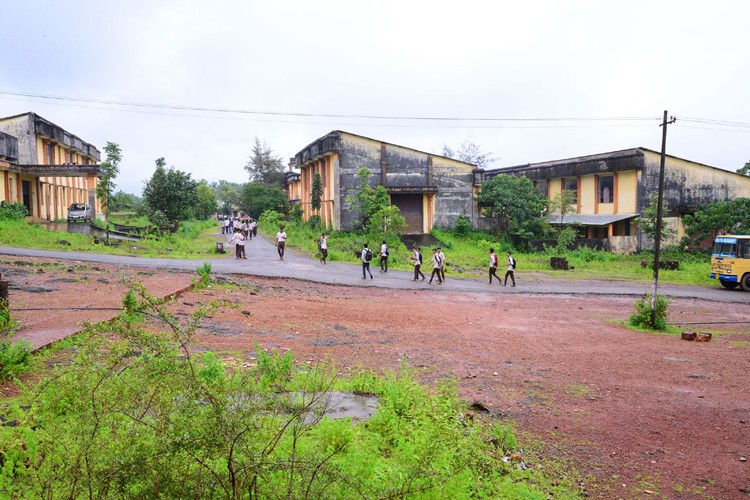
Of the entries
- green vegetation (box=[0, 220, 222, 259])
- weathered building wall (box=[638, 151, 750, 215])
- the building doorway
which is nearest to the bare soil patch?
green vegetation (box=[0, 220, 222, 259])

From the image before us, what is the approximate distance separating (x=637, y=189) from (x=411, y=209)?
51.2ft

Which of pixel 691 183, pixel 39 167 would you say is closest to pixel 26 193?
pixel 39 167

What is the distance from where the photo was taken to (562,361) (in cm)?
1018

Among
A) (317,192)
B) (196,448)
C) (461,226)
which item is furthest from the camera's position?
(317,192)

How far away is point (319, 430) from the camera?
5.17m

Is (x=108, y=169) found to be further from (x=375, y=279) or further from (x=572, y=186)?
(x=572, y=186)

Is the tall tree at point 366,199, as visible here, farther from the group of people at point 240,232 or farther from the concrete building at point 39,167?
the concrete building at point 39,167

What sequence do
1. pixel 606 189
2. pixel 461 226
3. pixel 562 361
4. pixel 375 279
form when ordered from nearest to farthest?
pixel 562 361, pixel 375 279, pixel 461 226, pixel 606 189

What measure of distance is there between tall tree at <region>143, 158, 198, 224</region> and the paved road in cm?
1577

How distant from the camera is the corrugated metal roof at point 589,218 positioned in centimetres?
3631

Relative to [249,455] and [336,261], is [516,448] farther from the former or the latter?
[336,261]

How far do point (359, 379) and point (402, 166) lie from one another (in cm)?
3067

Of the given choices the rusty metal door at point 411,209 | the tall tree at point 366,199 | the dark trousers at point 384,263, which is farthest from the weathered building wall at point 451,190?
the dark trousers at point 384,263

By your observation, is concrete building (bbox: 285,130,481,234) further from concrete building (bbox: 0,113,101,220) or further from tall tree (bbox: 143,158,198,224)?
concrete building (bbox: 0,113,101,220)
